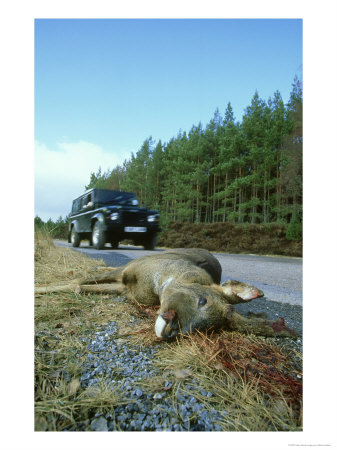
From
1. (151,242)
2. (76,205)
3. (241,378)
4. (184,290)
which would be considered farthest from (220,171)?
(241,378)

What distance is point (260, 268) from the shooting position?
250 centimetres

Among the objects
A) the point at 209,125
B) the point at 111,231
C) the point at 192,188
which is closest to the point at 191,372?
the point at 111,231

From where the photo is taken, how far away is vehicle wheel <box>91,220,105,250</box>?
2.38 m

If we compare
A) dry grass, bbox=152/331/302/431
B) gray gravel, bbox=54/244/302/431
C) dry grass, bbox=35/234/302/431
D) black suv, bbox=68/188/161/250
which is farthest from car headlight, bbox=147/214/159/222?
dry grass, bbox=152/331/302/431

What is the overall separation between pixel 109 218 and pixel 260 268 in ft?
4.56

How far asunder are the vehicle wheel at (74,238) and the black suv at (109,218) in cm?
1

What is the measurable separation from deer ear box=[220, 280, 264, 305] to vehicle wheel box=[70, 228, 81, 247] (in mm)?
1341

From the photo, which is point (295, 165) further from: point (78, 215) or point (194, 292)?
point (78, 215)

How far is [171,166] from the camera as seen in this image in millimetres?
2484

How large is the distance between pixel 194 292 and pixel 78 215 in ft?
3.94

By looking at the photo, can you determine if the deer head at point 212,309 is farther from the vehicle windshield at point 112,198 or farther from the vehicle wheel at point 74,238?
the vehicle wheel at point 74,238
